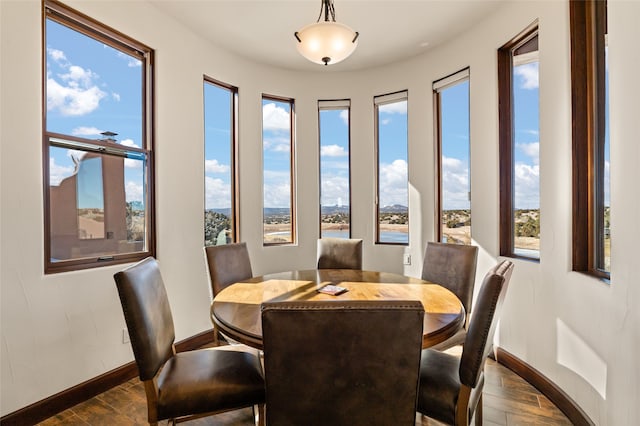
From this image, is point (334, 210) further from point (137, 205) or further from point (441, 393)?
point (441, 393)

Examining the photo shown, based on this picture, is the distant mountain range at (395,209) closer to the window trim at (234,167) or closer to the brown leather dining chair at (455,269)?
the brown leather dining chair at (455,269)

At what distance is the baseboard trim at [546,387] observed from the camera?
1.94 meters

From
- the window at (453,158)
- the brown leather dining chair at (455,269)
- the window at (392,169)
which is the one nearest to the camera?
the brown leather dining chair at (455,269)

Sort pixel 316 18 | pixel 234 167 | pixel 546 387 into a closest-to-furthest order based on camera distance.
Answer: pixel 546 387 < pixel 316 18 < pixel 234 167

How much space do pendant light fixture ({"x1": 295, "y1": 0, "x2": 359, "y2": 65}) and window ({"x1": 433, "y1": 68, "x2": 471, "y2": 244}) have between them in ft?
5.71

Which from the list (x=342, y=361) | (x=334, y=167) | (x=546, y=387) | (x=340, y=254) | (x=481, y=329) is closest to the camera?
(x=342, y=361)

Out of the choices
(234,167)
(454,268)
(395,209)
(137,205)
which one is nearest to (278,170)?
(234,167)

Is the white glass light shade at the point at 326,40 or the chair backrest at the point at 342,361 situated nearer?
the chair backrest at the point at 342,361

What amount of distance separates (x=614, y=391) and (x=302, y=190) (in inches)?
125

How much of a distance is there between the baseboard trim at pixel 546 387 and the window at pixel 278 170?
7.98 feet

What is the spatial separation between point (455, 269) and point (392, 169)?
1.79 m

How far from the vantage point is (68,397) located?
2184 millimetres

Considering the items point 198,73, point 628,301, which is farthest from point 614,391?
point 198,73

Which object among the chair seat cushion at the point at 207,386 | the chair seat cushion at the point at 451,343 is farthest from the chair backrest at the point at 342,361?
the chair seat cushion at the point at 451,343
